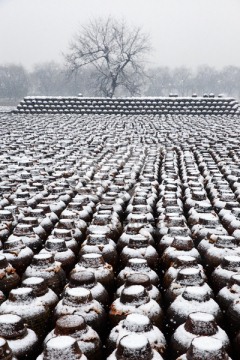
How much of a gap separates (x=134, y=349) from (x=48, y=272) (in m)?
1.22

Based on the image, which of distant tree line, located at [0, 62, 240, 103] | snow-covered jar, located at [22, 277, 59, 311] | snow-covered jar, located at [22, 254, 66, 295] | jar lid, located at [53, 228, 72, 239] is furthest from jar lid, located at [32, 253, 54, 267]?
distant tree line, located at [0, 62, 240, 103]

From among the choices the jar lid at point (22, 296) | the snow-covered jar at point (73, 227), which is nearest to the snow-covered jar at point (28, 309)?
the jar lid at point (22, 296)

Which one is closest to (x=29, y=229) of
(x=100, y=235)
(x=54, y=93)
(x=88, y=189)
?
(x=100, y=235)

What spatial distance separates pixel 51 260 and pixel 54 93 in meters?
77.5

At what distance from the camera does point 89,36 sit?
4122 centimetres

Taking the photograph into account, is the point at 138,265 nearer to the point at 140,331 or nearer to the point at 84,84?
the point at 140,331

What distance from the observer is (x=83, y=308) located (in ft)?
8.38

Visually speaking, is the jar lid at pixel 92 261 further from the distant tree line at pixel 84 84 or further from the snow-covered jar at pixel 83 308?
the distant tree line at pixel 84 84

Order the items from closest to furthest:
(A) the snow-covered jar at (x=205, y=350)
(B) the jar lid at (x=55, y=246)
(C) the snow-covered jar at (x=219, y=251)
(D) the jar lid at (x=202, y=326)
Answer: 1. (A) the snow-covered jar at (x=205, y=350)
2. (D) the jar lid at (x=202, y=326)
3. (C) the snow-covered jar at (x=219, y=251)
4. (B) the jar lid at (x=55, y=246)

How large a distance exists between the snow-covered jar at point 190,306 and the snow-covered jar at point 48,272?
0.86 m

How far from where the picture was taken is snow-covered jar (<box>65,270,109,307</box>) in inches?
108

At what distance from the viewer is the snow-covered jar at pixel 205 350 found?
1975 millimetres

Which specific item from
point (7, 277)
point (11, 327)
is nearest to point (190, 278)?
point (11, 327)

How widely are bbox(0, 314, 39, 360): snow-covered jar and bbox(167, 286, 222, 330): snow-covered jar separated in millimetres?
816
